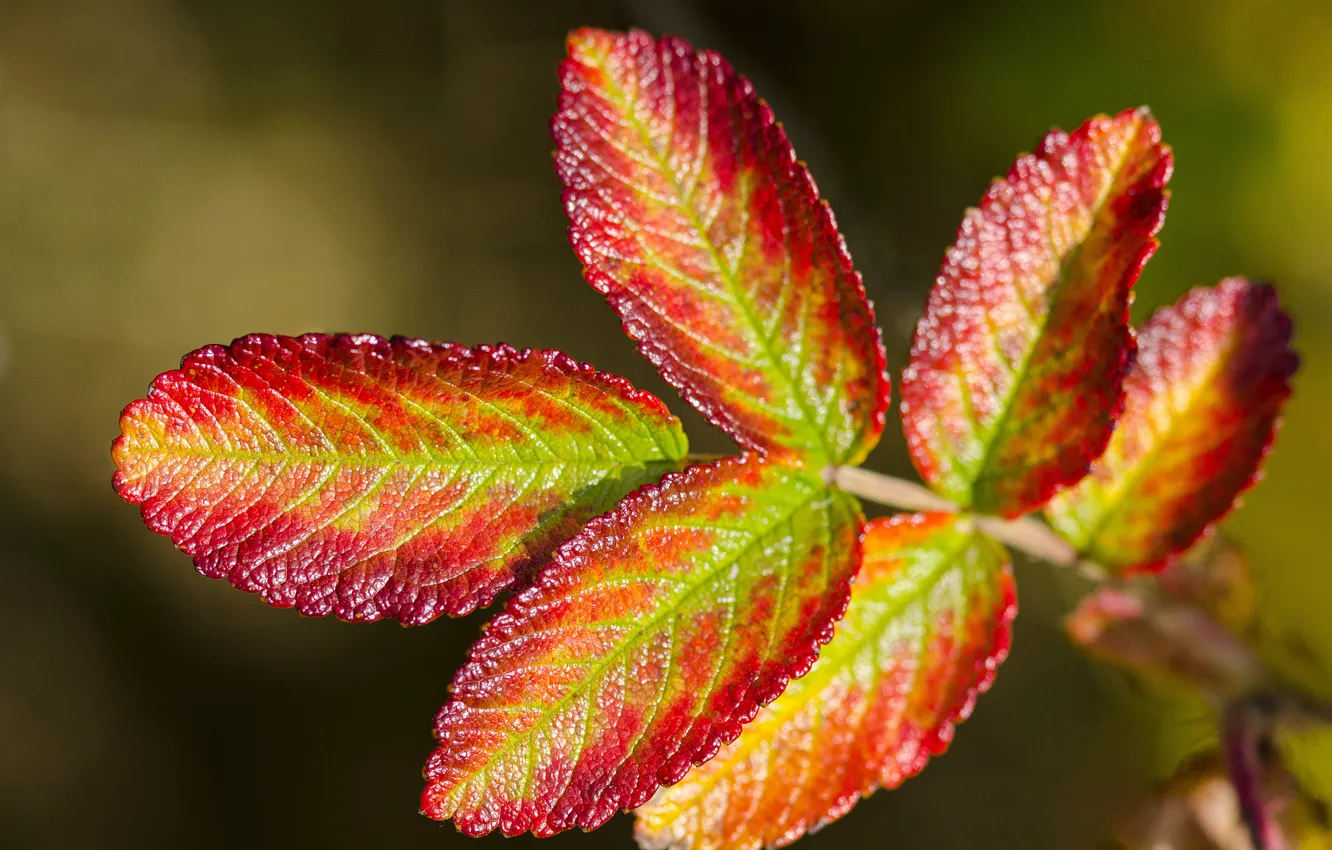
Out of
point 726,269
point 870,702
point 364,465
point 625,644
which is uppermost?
point 726,269

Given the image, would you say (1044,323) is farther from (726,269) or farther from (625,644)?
(625,644)

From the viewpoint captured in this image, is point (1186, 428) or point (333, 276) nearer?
point (1186, 428)

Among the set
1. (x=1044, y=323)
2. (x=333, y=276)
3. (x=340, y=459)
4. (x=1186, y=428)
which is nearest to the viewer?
(x=340, y=459)

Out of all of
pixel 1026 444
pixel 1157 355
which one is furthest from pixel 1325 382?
pixel 1026 444

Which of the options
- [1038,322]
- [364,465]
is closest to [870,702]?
[1038,322]

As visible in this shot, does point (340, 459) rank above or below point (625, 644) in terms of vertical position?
above

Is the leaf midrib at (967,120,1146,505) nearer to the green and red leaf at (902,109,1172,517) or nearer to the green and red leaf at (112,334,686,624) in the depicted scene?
the green and red leaf at (902,109,1172,517)
